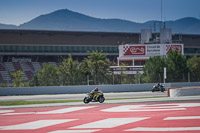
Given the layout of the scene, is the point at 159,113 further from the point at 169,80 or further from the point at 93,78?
the point at 169,80

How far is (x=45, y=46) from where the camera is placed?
3238 inches

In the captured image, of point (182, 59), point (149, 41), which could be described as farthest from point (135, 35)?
point (182, 59)

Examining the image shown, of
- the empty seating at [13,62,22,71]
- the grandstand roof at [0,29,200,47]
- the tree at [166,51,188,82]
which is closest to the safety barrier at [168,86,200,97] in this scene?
the tree at [166,51,188,82]

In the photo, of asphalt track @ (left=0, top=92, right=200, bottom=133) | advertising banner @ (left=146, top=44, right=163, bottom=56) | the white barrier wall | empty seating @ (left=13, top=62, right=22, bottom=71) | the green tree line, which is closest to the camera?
asphalt track @ (left=0, top=92, right=200, bottom=133)

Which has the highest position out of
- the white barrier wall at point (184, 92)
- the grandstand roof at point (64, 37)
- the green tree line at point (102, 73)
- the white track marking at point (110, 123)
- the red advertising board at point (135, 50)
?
the grandstand roof at point (64, 37)

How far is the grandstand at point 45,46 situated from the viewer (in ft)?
255

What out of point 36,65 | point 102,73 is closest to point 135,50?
point 36,65

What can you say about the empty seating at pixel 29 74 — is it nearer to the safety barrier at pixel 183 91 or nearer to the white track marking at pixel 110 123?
the safety barrier at pixel 183 91

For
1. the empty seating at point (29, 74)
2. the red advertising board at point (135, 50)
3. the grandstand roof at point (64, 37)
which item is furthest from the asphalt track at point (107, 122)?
the grandstand roof at point (64, 37)

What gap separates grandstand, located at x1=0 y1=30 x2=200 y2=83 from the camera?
255 feet

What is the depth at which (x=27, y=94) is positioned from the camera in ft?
139

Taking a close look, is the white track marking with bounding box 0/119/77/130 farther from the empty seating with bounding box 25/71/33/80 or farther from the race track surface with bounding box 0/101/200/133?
the empty seating with bounding box 25/71/33/80

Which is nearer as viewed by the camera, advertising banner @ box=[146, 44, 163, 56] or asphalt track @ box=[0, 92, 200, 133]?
asphalt track @ box=[0, 92, 200, 133]

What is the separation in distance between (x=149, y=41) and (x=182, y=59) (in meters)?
26.9
